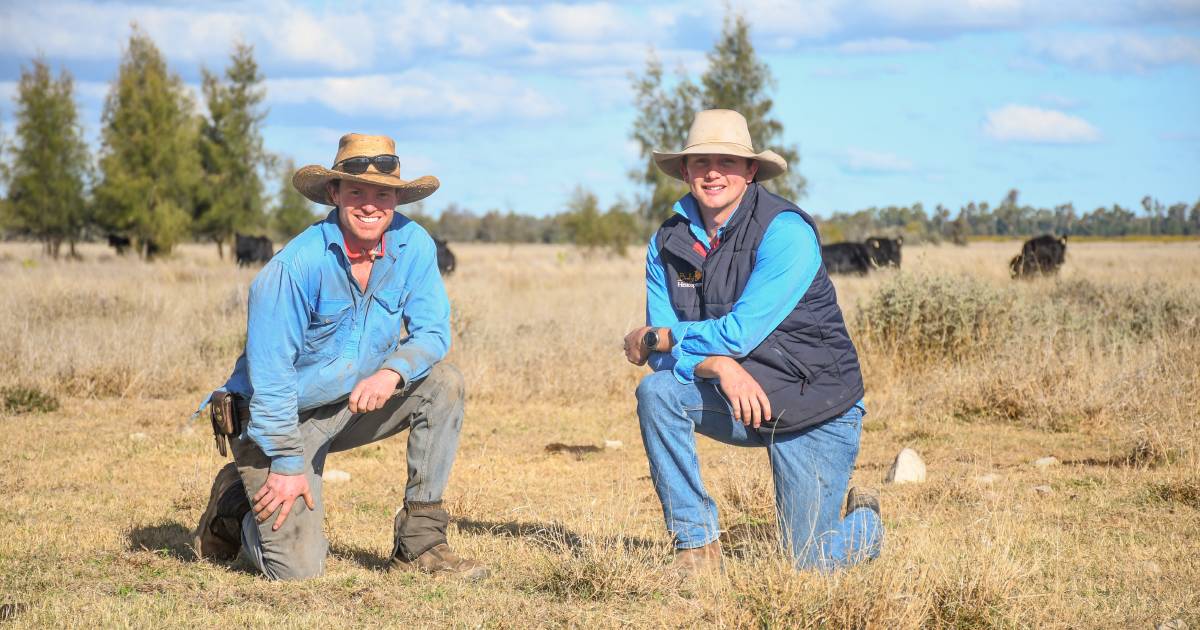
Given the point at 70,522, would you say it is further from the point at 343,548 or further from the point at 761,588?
the point at 761,588

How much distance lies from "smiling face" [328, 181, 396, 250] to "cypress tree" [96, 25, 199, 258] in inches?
1346

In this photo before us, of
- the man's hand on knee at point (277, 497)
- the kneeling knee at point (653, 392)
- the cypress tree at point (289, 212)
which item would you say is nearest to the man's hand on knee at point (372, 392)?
the man's hand on knee at point (277, 497)

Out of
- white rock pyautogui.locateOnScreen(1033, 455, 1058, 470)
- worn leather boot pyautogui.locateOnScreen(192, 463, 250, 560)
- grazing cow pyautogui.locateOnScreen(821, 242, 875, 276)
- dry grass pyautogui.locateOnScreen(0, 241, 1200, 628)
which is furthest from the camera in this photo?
grazing cow pyautogui.locateOnScreen(821, 242, 875, 276)

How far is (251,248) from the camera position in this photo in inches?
1400

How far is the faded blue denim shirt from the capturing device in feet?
15.0

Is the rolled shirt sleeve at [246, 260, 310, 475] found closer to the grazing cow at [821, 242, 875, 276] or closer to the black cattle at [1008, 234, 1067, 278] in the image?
the black cattle at [1008, 234, 1067, 278]

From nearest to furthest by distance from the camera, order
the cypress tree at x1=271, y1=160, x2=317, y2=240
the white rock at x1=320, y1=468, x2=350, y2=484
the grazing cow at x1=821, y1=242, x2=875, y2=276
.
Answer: the white rock at x1=320, y1=468, x2=350, y2=484 → the grazing cow at x1=821, y1=242, x2=875, y2=276 → the cypress tree at x1=271, y1=160, x2=317, y2=240

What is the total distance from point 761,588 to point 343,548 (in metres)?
2.30

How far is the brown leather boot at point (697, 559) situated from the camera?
446cm

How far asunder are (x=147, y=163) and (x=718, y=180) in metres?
36.1

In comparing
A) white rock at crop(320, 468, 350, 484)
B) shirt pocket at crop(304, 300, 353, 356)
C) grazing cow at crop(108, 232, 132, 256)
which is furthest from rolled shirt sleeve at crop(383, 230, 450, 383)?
grazing cow at crop(108, 232, 132, 256)

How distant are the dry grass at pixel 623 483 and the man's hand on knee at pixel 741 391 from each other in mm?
564

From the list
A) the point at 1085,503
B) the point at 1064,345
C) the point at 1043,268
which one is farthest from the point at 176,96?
the point at 1085,503

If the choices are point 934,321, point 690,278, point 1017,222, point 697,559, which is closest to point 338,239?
point 690,278
